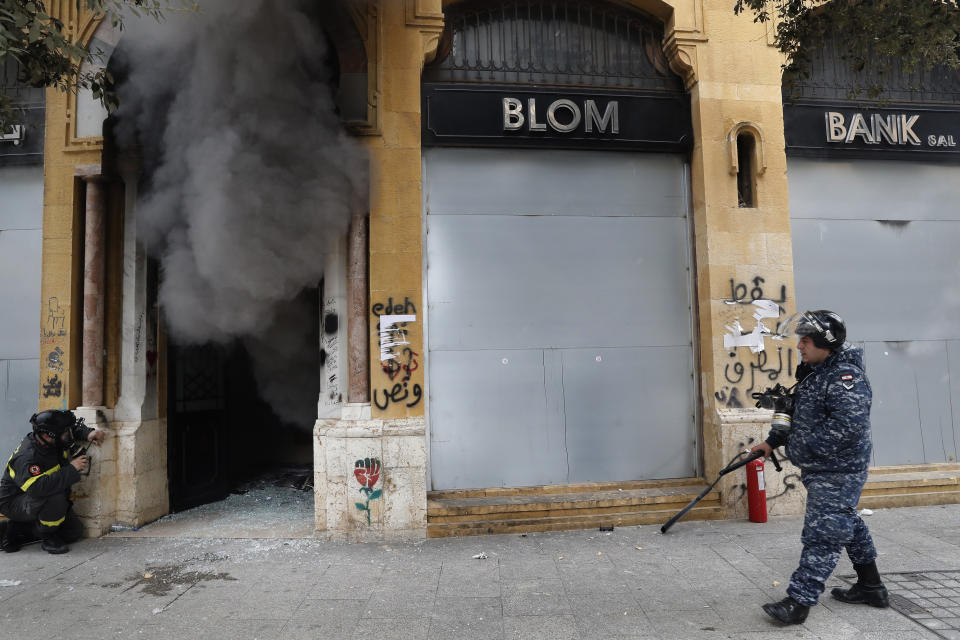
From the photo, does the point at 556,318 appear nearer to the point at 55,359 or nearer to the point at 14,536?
the point at 55,359

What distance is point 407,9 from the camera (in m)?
5.99

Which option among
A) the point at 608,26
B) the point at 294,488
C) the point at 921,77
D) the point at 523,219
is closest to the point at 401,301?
the point at 523,219

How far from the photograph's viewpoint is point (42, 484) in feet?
17.0

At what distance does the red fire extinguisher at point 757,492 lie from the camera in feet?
18.9

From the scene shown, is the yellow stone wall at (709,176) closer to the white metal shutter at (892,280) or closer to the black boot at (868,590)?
the white metal shutter at (892,280)

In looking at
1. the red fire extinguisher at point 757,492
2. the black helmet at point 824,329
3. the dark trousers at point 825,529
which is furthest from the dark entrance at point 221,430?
the dark trousers at point 825,529

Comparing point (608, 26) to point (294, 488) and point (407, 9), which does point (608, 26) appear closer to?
point (407, 9)

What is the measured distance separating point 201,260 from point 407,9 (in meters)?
3.34

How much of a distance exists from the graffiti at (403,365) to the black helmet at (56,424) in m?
2.93

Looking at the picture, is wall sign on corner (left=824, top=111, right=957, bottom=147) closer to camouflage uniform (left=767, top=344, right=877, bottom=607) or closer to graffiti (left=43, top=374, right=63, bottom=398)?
camouflage uniform (left=767, top=344, right=877, bottom=607)

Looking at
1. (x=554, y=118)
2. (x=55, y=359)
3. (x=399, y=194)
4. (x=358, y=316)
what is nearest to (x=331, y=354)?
(x=358, y=316)

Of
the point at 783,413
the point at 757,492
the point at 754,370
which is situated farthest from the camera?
the point at 754,370

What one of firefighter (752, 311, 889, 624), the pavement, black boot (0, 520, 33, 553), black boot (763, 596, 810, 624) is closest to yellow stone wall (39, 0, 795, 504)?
black boot (0, 520, 33, 553)

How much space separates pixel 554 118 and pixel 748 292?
285 cm
